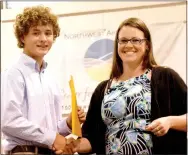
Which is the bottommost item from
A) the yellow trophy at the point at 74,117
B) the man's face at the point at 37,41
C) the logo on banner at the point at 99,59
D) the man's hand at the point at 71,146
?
the man's hand at the point at 71,146

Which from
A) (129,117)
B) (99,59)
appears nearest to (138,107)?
(129,117)

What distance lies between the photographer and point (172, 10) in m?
2.17

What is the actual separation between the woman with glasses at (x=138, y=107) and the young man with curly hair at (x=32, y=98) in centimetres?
14

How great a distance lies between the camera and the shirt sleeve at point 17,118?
1.15 m

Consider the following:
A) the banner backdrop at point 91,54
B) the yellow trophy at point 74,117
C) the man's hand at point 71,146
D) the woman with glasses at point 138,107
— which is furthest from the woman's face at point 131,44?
the banner backdrop at point 91,54

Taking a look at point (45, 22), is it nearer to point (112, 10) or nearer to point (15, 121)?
point (15, 121)

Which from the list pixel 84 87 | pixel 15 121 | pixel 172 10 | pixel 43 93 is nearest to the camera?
pixel 15 121

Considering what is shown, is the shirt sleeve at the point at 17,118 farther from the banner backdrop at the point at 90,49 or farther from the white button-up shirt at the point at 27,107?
the banner backdrop at the point at 90,49

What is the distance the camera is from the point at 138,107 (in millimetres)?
1182

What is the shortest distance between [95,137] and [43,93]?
1.00ft

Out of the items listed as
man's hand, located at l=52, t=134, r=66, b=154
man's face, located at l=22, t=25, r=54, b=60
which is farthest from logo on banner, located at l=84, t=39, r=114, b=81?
man's hand, located at l=52, t=134, r=66, b=154

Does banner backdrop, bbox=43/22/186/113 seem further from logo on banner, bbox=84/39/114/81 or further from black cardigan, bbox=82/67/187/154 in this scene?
black cardigan, bbox=82/67/187/154

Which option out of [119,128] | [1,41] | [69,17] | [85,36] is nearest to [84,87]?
[85,36]

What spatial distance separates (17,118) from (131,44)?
0.54 meters
